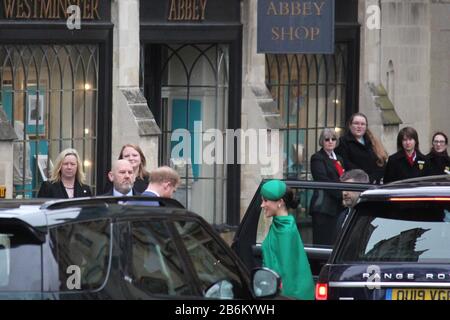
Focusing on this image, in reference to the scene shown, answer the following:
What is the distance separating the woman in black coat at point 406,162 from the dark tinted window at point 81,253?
31.5 feet

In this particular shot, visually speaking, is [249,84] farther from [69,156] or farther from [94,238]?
[94,238]

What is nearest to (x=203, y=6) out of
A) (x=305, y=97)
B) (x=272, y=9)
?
(x=272, y=9)

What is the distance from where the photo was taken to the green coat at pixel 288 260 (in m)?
10.4

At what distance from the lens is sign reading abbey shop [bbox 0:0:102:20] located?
56.1 ft

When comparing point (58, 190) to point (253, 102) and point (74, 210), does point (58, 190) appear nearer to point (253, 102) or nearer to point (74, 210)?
point (74, 210)

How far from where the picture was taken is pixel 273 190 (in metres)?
10.5

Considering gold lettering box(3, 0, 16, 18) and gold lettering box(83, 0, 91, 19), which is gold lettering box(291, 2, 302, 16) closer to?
gold lettering box(83, 0, 91, 19)

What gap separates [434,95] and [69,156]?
10663 mm

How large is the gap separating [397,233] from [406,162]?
7149 mm

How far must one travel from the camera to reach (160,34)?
18781 mm
